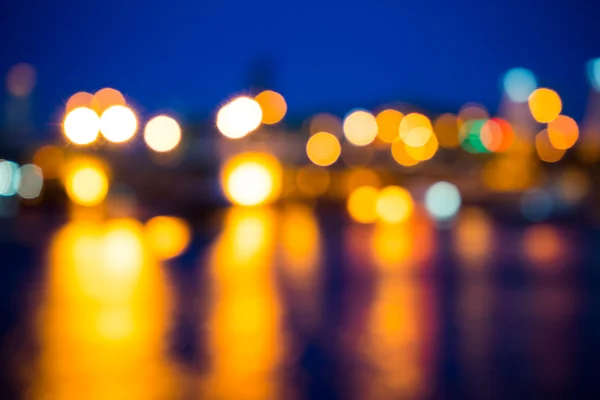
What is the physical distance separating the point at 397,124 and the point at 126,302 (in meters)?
50.8

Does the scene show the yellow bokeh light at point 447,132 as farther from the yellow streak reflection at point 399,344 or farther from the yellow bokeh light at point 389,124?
the yellow streak reflection at point 399,344

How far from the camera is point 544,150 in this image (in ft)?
169

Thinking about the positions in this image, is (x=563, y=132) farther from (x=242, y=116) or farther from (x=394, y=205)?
(x=242, y=116)

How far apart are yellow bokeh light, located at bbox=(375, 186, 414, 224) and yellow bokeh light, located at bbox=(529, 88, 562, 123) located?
6.77 metres

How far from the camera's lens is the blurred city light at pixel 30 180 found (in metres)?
26.9

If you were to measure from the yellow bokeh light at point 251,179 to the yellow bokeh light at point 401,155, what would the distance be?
1791 centimetres

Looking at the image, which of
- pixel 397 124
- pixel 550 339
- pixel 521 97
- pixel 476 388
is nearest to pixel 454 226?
pixel 550 339

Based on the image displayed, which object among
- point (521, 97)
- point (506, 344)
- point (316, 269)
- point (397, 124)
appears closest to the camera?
point (506, 344)

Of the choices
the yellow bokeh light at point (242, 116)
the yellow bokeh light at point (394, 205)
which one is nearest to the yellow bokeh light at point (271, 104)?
the yellow bokeh light at point (242, 116)

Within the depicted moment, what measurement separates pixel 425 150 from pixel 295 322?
51.3 m

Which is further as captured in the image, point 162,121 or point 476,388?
point 162,121

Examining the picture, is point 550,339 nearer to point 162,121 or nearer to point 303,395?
point 303,395

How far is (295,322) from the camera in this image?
7.67m

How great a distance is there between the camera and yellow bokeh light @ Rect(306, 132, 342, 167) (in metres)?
44.3
